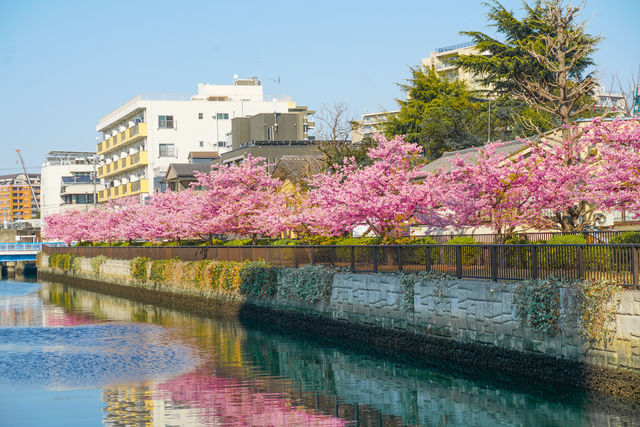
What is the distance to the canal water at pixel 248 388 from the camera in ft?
53.1

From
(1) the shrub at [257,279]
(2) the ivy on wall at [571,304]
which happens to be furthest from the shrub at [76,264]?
(2) the ivy on wall at [571,304]

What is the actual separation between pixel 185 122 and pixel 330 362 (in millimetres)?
67339

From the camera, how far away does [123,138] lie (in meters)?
92.6

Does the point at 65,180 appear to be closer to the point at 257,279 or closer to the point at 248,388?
the point at 257,279

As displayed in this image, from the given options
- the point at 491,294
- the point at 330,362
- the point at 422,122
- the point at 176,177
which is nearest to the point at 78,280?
the point at 176,177

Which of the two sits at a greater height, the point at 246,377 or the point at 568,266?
the point at 568,266

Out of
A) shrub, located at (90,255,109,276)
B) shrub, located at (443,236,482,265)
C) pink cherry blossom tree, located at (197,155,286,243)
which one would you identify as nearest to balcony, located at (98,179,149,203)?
shrub, located at (90,255,109,276)

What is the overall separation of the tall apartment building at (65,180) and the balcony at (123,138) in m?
12.9

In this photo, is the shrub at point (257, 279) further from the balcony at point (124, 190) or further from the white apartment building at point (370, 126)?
the balcony at point (124, 190)

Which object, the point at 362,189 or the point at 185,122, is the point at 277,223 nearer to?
the point at 362,189

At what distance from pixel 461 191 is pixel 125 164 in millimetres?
70789

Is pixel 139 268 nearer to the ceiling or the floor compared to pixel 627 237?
nearer to the floor

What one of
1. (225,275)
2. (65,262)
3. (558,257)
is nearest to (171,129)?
(65,262)

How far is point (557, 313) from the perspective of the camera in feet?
56.6
